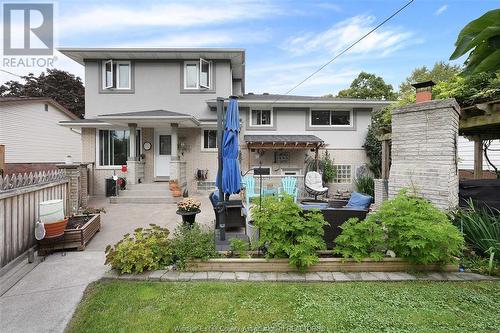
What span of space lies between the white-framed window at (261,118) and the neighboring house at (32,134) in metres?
9.51

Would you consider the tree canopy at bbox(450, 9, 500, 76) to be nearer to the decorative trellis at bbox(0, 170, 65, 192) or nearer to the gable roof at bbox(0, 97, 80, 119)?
the decorative trellis at bbox(0, 170, 65, 192)

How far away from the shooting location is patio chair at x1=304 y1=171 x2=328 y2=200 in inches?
415

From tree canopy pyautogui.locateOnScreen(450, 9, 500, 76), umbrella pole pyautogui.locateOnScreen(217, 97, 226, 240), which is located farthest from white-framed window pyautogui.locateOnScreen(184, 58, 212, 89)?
tree canopy pyautogui.locateOnScreen(450, 9, 500, 76)

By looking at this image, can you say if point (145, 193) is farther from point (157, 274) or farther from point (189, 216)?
point (157, 274)

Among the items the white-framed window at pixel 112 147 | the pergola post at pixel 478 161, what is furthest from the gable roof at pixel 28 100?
the pergola post at pixel 478 161

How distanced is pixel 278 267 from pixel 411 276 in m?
1.94

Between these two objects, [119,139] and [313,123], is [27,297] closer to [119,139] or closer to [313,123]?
[119,139]

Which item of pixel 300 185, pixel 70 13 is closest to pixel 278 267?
pixel 300 185

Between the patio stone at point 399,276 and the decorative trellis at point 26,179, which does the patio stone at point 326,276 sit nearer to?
the patio stone at point 399,276

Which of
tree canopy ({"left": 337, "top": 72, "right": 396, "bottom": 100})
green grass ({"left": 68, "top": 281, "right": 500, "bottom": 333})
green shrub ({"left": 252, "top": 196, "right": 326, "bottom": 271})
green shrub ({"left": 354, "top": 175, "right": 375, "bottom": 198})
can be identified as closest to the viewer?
green grass ({"left": 68, "top": 281, "right": 500, "bottom": 333})

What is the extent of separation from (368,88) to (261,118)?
24.1 meters

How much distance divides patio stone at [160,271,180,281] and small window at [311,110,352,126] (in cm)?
1059

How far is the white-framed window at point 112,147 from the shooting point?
466 inches

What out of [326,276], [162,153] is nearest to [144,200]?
[162,153]
